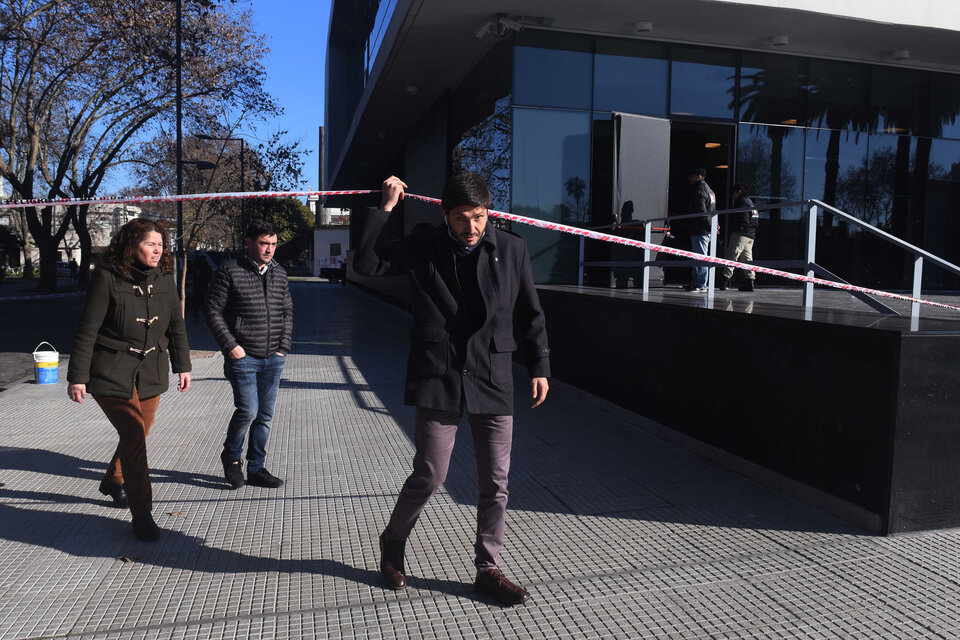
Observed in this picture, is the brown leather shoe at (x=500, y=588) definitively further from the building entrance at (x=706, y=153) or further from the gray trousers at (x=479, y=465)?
the building entrance at (x=706, y=153)

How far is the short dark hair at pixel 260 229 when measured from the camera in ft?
15.4

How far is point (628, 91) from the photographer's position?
11.6 meters

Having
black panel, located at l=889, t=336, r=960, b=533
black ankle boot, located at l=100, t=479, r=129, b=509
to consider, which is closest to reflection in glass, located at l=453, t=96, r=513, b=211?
black ankle boot, located at l=100, t=479, r=129, b=509

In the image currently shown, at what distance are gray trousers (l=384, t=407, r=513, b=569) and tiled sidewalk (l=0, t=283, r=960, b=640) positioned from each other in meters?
0.30

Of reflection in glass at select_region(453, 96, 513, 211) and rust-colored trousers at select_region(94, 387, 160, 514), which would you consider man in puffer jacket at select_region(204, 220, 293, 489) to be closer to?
rust-colored trousers at select_region(94, 387, 160, 514)

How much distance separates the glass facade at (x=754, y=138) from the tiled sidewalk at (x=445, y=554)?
6.27m

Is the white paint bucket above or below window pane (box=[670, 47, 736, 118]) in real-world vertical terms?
below

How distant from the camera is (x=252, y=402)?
187 inches

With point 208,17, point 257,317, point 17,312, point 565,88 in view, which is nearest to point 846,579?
point 257,317

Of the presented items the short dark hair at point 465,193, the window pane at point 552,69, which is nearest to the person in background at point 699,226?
the window pane at point 552,69

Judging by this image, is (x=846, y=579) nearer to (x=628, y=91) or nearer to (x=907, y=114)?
(x=628, y=91)

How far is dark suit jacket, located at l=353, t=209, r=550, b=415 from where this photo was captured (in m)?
3.13

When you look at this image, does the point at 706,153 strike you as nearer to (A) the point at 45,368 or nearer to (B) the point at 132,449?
(A) the point at 45,368

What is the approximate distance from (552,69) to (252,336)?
8.10 m
